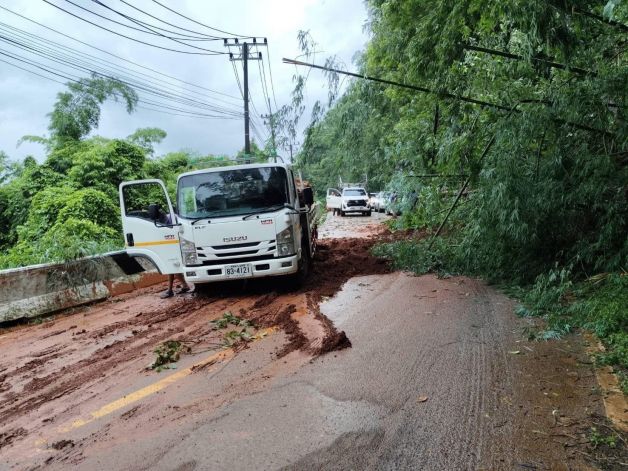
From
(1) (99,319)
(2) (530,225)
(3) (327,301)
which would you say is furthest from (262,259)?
(2) (530,225)

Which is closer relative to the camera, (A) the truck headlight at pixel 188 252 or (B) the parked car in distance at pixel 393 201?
(A) the truck headlight at pixel 188 252

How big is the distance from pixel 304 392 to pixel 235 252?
3.69 metres

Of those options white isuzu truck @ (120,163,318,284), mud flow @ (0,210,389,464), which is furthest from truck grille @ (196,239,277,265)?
mud flow @ (0,210,389,464)

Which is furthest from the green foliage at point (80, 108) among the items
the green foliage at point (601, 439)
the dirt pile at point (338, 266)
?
the green foliage at point (601, 439)

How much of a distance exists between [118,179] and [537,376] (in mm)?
16524

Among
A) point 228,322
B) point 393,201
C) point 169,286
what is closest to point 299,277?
point 228,322

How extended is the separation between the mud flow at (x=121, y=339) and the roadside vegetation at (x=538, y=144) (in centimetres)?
267

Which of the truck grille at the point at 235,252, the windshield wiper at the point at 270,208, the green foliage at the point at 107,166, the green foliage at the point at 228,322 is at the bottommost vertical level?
the green foliage at the point at 228,322

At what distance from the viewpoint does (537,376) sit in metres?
3.95

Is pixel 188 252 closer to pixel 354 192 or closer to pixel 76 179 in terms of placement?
pixel 76 179

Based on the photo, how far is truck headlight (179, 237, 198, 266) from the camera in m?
7.26

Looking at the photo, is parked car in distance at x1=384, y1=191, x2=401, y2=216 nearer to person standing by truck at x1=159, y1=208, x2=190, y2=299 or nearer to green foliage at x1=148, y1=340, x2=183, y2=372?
person standing by truck at x1=159, y1=208, x2=190, y2=299

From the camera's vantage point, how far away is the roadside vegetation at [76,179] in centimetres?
1226

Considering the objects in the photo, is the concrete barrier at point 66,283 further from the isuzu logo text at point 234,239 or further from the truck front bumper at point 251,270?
the isuzu logo text at point 234,239
